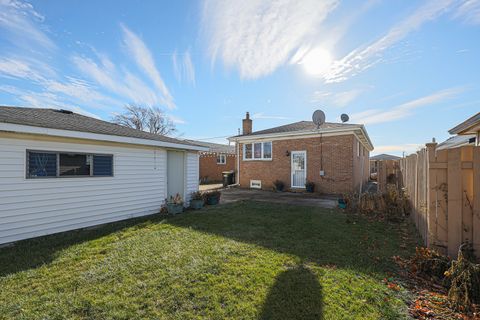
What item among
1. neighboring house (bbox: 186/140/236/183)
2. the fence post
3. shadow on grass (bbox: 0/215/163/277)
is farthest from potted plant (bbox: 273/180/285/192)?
the fence post

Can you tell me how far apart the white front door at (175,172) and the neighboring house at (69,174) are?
1.09 feet

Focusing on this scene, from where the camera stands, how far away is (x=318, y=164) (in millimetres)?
12188

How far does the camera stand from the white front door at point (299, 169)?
12742 millimetres

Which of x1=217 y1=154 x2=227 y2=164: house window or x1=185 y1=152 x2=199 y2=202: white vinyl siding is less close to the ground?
x1=217 y1=154 x2=227 y2=164: house window

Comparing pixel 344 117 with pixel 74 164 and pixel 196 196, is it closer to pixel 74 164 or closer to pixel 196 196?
pixel 196 196

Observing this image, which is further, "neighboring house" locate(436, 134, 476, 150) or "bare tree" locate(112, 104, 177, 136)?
"bare tree" locate(112, 104, 177, 136)

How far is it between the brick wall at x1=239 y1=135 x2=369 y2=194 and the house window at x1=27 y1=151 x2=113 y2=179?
9.44 metres

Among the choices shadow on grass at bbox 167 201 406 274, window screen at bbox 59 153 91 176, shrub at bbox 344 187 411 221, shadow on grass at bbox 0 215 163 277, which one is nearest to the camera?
shadow on grass at bbox 0 215 163 277

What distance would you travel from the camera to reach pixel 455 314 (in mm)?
2305

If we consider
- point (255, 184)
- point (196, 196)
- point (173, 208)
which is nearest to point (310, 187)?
point (255, 184)

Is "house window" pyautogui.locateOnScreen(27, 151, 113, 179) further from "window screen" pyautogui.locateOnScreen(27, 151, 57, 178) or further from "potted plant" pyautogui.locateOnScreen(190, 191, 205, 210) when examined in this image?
"potted plant" pyautogui.locateOnScreen(190, 191, 205, 210)

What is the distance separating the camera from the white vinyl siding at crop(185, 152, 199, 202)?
30.2 feet

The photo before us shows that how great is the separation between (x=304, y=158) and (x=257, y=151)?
3334mm

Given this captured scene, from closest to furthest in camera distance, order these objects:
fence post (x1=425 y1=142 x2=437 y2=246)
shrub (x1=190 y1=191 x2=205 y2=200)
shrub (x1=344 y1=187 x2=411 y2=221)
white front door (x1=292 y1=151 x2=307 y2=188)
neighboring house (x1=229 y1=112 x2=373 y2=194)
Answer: fence post (x1=425 y1=142 x2=437 y2=246), shrub (x1=344 y1=187 x2=411 y2=221), shrub (x1=190 y1=191 x2=205 y2=200), neighboring house (x1=229 y1=112 x2=373 y2=194), white front door (x1=292 y1=151 x2=307 y2=188)
